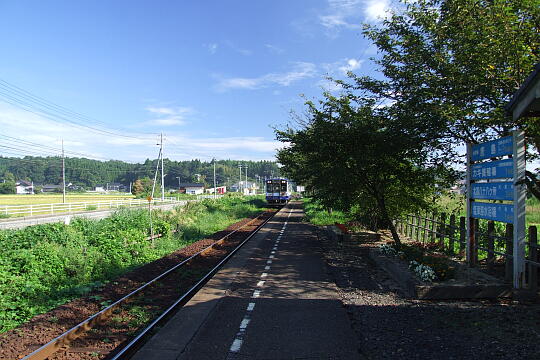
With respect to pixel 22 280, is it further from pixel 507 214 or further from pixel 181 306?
pixel 507 214

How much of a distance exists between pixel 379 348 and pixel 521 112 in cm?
415

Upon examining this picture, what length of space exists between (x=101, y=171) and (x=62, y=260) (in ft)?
438

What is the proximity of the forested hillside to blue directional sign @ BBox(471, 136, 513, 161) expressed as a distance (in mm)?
107070

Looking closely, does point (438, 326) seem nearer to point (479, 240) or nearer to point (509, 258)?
point (509, 258)

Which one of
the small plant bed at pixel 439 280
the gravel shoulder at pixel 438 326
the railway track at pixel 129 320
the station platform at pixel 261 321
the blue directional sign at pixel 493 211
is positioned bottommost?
the railway track at pixel 129 320

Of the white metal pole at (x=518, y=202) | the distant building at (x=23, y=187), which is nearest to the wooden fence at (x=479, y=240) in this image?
the white metal pole at (x=518, y=202)

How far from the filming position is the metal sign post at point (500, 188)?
20.4ft

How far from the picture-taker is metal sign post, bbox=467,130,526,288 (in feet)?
20.4

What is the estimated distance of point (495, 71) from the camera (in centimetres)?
702

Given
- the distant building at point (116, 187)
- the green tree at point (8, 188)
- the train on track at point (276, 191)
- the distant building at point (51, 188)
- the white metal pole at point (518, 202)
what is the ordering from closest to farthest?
the white metal pole at point (518, 202) < the train on track at point (276, 191) < the green tree at point (8, 188) < the distant building at point (51, 188) < the distant building at point (116, 187)

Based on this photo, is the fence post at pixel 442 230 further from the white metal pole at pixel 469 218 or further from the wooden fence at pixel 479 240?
the white metal pole at pixel 469 218

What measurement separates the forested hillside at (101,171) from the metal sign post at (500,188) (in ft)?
351

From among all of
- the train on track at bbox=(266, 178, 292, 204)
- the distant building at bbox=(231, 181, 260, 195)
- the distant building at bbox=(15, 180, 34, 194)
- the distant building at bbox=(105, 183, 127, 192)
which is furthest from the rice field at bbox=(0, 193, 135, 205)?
the distant building at bbox=(105, 183, 127, 192)

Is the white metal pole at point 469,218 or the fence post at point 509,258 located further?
the white metal pole at point 469,218
